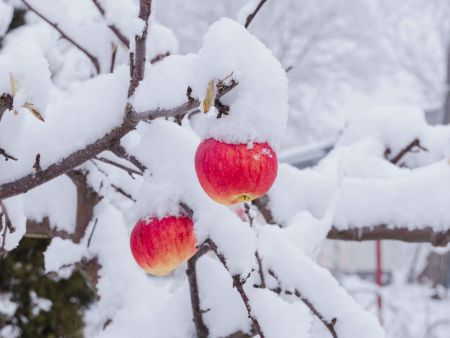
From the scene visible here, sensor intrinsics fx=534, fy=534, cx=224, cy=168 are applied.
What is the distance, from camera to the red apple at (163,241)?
1137 mm

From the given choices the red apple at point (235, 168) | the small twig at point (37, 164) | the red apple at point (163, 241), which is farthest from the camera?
the red apple at point (163, 241)

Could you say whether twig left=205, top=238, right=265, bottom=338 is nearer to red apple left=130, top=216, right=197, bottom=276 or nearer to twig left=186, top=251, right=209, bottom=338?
red apple left=130, top=216, right=197, bottom=276

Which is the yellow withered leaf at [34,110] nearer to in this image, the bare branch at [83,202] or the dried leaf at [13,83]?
the dried leaf at [13,83]

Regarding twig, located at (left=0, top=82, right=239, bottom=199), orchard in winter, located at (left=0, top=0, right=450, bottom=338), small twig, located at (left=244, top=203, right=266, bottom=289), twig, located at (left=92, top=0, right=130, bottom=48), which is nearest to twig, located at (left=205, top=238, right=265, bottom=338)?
orchard in winter, located at (left=0, top=0, right=450, bottom=338)

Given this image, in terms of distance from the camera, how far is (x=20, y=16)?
13.8ft

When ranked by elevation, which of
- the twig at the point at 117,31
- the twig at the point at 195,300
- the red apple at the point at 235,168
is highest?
the twig at the point at 117,31

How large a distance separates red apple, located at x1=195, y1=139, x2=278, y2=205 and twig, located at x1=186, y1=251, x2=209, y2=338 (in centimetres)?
55

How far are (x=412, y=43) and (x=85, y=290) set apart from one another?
12.4 m

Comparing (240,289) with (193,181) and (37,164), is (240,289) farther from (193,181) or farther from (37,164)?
(37,164)

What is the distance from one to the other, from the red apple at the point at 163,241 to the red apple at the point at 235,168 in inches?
10.6

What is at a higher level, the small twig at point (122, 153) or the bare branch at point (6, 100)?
the bare branch at point (6, 100)

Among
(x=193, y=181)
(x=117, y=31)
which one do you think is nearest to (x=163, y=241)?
(x=193, y=181)

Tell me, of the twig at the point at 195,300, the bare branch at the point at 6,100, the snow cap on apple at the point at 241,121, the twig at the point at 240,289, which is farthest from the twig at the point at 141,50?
the twig at the point at 195,300

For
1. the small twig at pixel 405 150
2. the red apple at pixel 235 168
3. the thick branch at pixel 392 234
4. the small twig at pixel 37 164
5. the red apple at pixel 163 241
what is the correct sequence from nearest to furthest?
the red apple at pixel 235 168
the small twig at pixel 37 164
the red apple at pixel 163 241
the thick branch at pixel 392 234
the small twig at pixel 405 150
